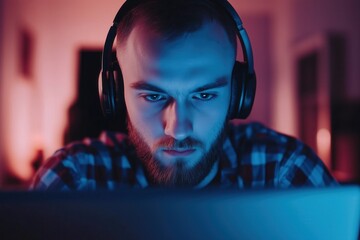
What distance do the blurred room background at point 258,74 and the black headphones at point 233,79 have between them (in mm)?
1829

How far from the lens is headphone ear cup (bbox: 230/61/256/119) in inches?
32.7

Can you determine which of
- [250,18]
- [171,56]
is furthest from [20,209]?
[250,18]

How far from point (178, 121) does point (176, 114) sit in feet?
0.05

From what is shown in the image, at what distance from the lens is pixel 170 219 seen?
0.38m

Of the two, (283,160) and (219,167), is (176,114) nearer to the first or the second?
(219,167)

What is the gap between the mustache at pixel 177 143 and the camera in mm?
790

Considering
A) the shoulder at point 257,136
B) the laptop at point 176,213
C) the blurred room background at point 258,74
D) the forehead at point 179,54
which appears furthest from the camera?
the blurred room background at point 258,74

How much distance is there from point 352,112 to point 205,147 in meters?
2.44

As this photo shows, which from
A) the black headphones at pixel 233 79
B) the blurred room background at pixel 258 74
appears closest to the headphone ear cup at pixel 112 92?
the black headphones at pixel 233 79

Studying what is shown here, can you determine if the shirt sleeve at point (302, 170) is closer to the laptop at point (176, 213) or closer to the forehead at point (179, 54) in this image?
the forehead at point (179, 54)

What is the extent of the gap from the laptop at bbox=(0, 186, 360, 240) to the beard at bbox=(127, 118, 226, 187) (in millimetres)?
400

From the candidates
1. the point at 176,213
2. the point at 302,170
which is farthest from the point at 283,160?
the point at 176,213

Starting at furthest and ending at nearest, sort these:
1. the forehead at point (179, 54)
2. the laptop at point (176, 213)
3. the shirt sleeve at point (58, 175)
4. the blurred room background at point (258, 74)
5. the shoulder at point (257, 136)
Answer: the blurred room background at point (258, 74) → the shoulder at point (257, 136) → the shirt sleeve at point (58, 175) → the forehead at point (179, 54) → the laptop at point (176, 213)

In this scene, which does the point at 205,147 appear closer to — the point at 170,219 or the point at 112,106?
the point at 112,106
